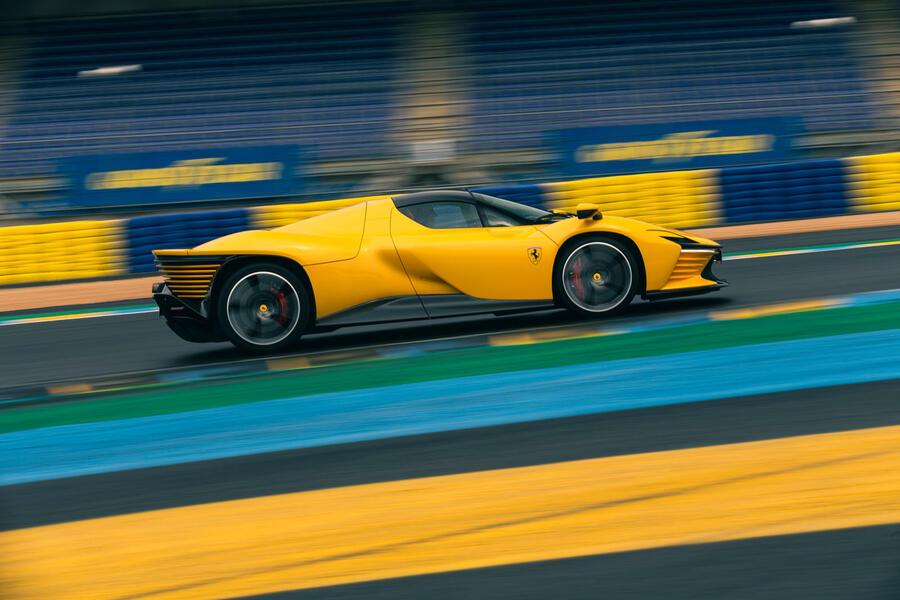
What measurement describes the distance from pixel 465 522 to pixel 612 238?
362 centimetres

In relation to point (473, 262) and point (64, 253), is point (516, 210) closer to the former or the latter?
point (473, 262)

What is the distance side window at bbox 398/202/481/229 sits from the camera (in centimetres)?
686

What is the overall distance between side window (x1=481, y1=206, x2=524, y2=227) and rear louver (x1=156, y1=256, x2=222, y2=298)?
72.9 inches

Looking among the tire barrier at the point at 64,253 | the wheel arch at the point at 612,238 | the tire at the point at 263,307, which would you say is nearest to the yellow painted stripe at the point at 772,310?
the wheel arch at the point at 612,238

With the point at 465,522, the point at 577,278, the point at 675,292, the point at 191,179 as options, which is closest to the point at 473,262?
the point at 577,278

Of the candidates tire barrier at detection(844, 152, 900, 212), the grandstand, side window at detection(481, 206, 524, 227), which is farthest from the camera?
the grandstand

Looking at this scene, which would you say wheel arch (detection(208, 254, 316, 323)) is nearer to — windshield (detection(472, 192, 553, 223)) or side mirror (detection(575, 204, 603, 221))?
windshield (detection(472, 192, 553, 223))

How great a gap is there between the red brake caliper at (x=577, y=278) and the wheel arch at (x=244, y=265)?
5.93 ft

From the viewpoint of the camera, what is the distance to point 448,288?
672cm

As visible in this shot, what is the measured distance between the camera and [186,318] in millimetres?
6770

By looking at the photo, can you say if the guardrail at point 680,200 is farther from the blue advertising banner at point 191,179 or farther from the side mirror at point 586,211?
the side mirror at point 586,211

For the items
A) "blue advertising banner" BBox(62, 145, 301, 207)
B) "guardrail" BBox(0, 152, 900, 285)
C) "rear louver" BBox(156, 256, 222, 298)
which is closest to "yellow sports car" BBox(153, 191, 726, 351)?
"rear louver" BBox(156, 256, 222, 298)

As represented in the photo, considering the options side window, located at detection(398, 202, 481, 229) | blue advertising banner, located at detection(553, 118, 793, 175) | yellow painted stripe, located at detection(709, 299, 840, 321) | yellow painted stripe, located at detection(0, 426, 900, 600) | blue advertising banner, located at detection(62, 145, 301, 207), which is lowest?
yellow painted stripe, located at detection(0, 426, 900, 600)

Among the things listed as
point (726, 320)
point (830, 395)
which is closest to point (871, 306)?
point (726, 320)
